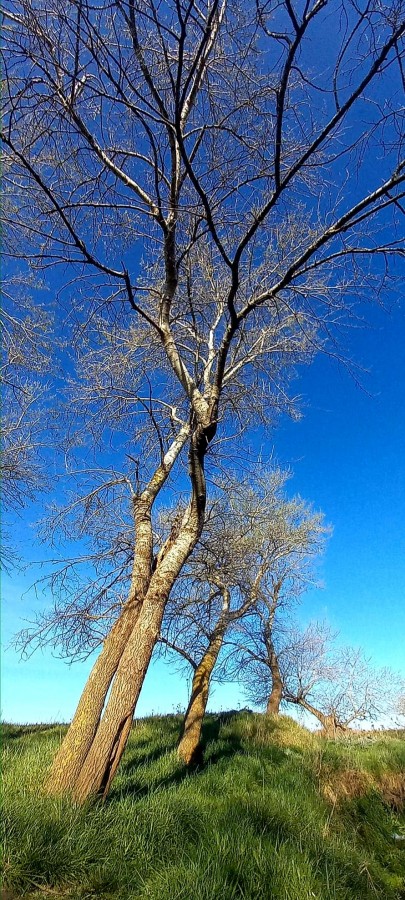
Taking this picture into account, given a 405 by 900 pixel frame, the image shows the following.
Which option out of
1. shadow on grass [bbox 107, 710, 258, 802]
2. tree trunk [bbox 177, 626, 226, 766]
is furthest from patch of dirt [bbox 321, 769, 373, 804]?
tree trunk [bbox 177, 626, 226, 766]

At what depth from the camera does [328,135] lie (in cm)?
365

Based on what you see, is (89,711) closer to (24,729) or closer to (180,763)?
(180,763)

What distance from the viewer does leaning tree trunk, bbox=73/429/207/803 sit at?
4.04 m

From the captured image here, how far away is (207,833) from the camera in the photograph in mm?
3629

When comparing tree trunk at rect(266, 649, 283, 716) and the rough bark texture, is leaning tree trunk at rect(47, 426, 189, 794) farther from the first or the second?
tree trunk at rect(266, 649, 283, 716)


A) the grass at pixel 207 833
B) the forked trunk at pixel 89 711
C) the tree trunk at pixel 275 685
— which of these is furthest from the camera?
the tree trunk at pixel 275 685

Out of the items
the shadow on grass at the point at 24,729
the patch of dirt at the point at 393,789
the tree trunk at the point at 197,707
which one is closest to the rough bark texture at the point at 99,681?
the tree trunk at the point at 197,707

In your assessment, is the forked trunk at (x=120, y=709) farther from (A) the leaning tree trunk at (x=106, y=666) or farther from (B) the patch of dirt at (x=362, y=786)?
(B) the patch of dirt at (x=362, y=786)

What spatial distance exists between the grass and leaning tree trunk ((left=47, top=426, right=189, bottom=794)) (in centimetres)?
26

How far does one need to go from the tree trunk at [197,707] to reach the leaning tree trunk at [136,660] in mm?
2742

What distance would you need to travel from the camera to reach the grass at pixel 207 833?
112 inches

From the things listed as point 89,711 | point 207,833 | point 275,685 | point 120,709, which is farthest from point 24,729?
point 275,685

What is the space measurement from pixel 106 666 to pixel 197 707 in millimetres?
3460

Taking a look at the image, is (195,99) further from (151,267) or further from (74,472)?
(74,472)
